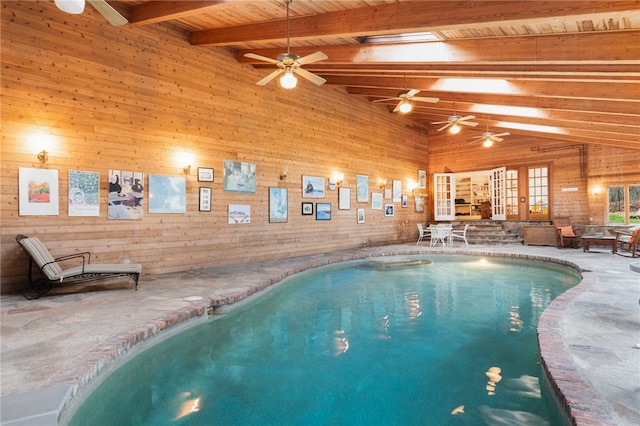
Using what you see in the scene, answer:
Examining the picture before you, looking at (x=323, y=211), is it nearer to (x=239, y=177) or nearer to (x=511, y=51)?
(x=239, y=177)

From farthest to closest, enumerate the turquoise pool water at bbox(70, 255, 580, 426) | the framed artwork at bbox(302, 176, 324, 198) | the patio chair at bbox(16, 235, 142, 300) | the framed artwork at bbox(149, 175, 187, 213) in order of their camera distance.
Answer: the framed artwork at bbox(302, 176, 324, 198) < the framed artwork at bbox(149, 175, 187, 213) < the patio chair at bbox(16, 235, 142, 300) < the turquoise pool water at bbox(70, 255, 580, 426)

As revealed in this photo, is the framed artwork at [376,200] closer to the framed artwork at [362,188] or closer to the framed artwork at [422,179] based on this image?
the framed artwork at [362,188]

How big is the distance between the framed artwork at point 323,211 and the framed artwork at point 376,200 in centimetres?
207

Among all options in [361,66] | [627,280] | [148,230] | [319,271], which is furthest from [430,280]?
[148,230]

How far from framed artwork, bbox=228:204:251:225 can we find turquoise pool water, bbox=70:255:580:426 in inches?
95.4

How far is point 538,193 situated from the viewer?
12070mm

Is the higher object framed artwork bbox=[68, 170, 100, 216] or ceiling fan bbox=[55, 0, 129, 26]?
Result: ceiling fan bbox=[55, 0, 129, 26]

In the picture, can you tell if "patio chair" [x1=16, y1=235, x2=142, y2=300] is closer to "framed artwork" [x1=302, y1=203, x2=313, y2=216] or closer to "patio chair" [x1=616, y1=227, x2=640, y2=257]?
"framed artwork" [x1=302, y1=203, x2=313, y2=216]

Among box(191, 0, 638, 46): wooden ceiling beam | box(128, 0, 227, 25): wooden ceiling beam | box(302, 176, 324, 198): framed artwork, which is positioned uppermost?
box(128, 0, 227, 25): wooden ceiling beam

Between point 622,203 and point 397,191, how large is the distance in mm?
6739

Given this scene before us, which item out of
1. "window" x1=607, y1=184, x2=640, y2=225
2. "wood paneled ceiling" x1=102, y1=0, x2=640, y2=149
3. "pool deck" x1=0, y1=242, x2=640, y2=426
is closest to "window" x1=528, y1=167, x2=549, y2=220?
"window" x1=607, y1=184, x2=640, y2=225

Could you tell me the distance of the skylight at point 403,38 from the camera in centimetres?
561

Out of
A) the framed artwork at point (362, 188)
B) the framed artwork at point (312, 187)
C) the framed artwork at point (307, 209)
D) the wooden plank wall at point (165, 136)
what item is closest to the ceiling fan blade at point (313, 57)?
the wooden plank wall at point (165, 136)

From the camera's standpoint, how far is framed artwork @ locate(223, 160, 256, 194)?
7.47 meters
